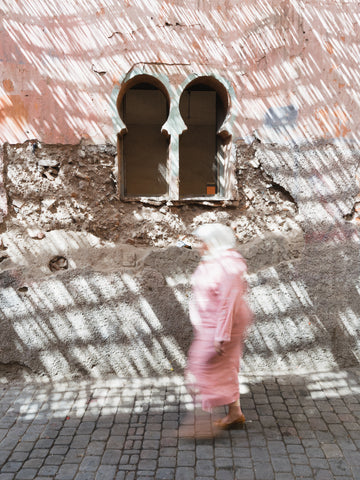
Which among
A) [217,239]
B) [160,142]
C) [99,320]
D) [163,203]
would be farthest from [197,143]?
[217,239]

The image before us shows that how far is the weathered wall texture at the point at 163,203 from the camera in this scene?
3873mm

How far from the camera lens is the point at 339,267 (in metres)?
4.13

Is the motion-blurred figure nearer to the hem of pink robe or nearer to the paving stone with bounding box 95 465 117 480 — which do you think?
the hem of pink robe

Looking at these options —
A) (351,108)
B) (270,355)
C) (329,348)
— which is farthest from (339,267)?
(351,108)

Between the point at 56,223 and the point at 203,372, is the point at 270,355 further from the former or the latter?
the point at 56,223

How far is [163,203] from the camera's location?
4.07 metres

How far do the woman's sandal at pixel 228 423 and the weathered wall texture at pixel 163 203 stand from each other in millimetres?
1073

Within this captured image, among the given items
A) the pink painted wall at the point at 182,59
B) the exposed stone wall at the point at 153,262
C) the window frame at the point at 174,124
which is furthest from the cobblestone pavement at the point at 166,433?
the pink painted wall at the point at 182,59

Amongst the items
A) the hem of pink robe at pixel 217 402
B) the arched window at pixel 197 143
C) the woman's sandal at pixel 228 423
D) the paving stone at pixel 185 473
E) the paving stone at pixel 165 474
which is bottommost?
the woman's sandal at pixel 228 423

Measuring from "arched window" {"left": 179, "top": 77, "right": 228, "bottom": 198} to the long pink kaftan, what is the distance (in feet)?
9.60

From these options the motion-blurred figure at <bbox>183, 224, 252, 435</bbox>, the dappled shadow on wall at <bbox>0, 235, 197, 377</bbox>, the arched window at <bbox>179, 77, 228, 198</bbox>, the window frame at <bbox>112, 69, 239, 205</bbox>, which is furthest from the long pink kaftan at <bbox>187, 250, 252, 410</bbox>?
the arched window at <bbox>179, 77, 228, 198</bbox>

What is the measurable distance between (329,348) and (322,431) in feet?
4.22

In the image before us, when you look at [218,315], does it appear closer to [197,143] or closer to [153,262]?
[153,262]

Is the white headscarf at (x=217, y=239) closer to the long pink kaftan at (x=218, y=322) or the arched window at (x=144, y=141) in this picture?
the long pink kaftan at (x=218, y=322)
